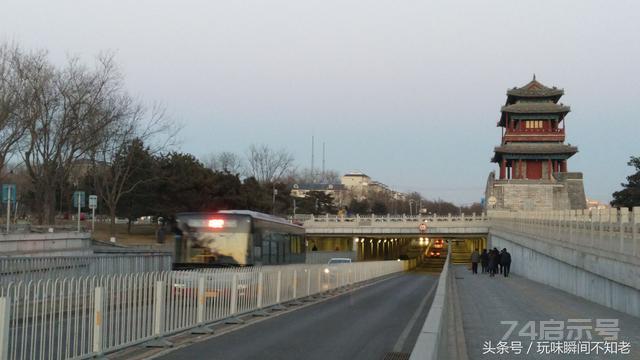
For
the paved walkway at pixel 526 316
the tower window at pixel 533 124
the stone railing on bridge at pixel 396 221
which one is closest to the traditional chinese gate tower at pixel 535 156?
the tower window at pixel 533 124

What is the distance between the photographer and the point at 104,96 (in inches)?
Answer: 1876

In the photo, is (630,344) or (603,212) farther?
(603,212)

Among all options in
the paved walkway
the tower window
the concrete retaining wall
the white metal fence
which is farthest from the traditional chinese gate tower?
the white metal fence

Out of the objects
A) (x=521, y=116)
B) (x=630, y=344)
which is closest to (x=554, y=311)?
(x=630, y=344)

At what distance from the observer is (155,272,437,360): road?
39.4ft

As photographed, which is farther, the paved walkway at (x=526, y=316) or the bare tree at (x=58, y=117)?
the bare tree at (x=58, y=117)

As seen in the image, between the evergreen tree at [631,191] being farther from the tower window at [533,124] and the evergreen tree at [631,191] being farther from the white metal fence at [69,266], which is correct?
the white metal fence at [69,266]

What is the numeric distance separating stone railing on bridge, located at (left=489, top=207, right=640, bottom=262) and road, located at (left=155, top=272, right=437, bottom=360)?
5.21 metres

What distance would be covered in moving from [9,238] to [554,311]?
25039 millimetres

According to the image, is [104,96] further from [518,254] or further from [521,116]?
[521,116]

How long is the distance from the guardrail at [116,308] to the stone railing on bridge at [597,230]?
8.91 metres

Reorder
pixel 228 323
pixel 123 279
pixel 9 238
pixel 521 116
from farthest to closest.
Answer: pixel 521 116 → pixel 9 238 → pixel 228 323 → pixel 123 279

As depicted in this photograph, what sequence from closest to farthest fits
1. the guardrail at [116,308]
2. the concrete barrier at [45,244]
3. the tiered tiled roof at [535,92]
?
the guardrail at [116,308] < the concrete barrier at [45,244] < the tiered tiled roof at [535,92]

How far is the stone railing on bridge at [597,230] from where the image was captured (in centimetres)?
1717
